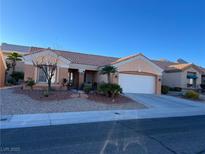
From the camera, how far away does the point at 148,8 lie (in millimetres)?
17422

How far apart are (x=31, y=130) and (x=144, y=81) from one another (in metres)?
16.7

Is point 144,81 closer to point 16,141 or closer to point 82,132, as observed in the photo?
point 82,132

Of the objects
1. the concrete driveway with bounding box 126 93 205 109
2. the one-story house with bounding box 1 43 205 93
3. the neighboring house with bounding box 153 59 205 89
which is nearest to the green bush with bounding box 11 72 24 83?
the one-story house with bounding box 1 43 205 93

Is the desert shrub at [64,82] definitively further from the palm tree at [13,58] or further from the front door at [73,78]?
the palm tree at [13,58]

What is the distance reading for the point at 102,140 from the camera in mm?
5941

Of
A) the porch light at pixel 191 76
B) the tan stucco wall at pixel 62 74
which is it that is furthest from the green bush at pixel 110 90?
the porch light at pixel 191 76

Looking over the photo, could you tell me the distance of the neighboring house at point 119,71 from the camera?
18984mm

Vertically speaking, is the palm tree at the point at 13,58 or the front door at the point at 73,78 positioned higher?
the palm tree at the point at 13,58

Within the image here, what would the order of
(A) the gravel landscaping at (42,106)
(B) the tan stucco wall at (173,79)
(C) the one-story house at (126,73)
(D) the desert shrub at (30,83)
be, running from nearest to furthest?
(A) the gravel landscaping at (42,106)
(D) the desert shrub at (30,83)
(C) the one-story house at (126,73)
(B) the tan stucco wall at (173,79)

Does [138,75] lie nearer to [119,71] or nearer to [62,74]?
[119,71]

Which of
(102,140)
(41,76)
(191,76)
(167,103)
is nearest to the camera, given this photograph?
(102,140)

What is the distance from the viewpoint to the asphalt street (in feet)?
16.6

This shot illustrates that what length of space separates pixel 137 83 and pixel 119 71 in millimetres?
2777

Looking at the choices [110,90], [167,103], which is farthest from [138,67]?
[110,90]
